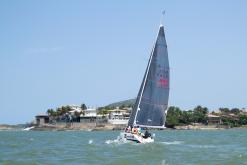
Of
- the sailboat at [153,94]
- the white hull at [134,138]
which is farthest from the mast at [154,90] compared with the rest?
the white hull at [134,138]

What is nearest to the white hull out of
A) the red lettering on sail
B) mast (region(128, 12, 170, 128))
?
mast (region(128, 12, 170, 128))

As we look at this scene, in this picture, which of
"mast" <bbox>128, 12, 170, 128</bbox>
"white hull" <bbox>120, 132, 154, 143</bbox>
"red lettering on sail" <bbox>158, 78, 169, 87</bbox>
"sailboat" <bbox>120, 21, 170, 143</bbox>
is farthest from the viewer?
"red lettering on sail" <bbox>158, 78, 169, 87</bbox>

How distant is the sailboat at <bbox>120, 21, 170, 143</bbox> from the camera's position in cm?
5266

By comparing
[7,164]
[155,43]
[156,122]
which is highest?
[155,43]

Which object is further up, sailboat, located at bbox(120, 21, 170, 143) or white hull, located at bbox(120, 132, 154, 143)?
sailboat, located at bbox(120, 21, 170, 143)

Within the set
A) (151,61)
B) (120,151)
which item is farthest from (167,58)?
(120,151)

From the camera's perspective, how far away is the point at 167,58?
53094mm

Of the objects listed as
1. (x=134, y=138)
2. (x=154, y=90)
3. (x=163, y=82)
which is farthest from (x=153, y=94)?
(x=134, y=138)

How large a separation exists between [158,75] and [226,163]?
19.5 metres

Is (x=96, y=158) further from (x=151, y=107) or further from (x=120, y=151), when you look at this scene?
(x=151, y=107)

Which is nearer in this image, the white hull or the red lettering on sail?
the white hull

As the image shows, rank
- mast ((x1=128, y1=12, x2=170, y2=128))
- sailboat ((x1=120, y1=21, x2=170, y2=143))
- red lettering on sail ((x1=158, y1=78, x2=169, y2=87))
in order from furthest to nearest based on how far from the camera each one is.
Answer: red lettering on sail ((x1=158, y1=78, x2=169, y2=87)), mast ((x1=128, y1=12, x2=170, y2=128)), sailboat ((x1=120, y1=21, x2=170, y2=143))

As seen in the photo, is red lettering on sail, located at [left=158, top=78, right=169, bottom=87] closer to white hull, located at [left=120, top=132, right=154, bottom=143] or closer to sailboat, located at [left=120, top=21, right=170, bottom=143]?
sailboat, located at [left=120, top=21, right=170, bottom=143]

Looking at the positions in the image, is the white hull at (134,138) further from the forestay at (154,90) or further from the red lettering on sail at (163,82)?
the red lettering on sail at (163,82)
